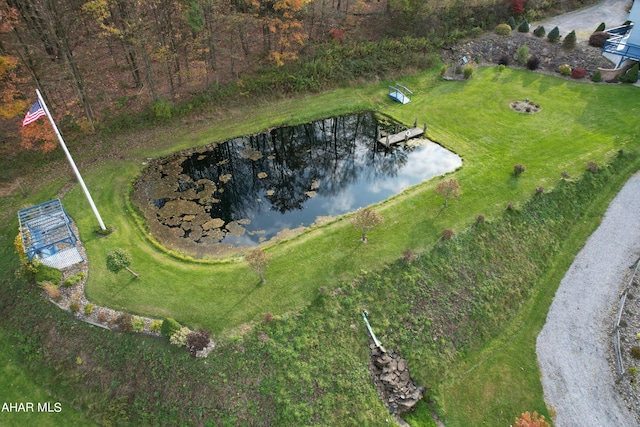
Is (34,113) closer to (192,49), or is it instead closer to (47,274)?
(47,274)

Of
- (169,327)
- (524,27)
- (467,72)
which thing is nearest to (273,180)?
(169,327)

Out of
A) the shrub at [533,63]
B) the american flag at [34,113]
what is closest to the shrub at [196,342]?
the american flag at [34,113]

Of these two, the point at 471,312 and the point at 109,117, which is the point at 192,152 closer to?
the point at 109,117

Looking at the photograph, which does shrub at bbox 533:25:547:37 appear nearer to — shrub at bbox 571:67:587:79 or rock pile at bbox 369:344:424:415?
shrub at bbox 571:67:587:79

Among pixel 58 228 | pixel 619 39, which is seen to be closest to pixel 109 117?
pixel 58 228

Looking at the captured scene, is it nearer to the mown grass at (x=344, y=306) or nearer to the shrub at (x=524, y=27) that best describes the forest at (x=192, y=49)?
the shrub at (x=524, y=27)
